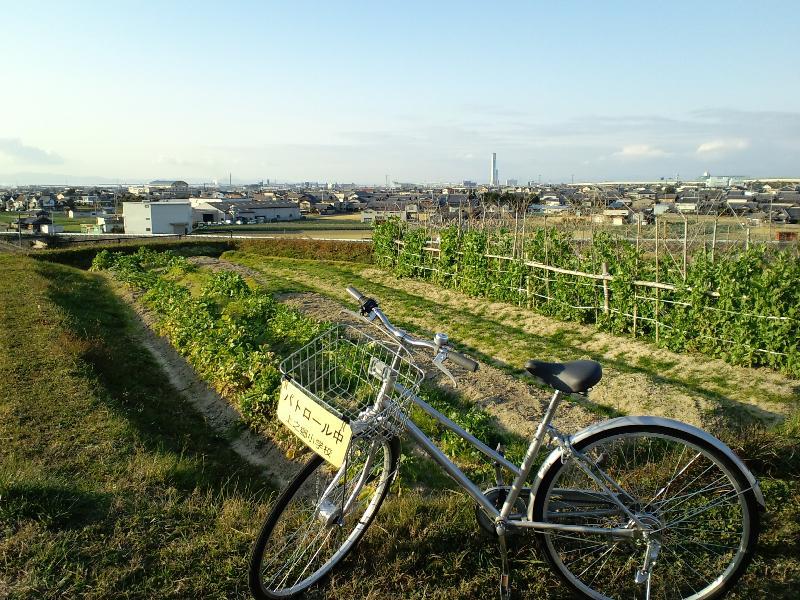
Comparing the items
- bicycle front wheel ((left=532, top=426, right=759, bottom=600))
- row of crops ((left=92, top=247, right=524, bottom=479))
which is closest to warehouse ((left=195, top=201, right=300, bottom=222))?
row of crops ((left=92, top=247, right=524, bottom=479))

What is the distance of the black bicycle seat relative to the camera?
266cm

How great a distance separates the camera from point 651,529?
2.82 meters

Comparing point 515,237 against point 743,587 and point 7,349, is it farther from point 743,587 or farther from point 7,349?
point 743,587

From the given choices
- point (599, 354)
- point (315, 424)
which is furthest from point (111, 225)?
point (315, 424)

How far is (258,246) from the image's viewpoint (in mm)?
34875

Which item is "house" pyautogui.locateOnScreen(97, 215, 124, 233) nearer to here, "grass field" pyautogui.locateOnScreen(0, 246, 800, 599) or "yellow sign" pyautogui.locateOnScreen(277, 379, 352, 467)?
"grass field" pyautogui.locateOnScreen(0, 246, 800, 599)

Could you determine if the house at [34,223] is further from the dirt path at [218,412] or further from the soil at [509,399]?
the soil at [509,399]

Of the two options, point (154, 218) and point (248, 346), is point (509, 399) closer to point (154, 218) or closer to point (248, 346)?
point (248, 346)

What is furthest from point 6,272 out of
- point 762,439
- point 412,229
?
point 762,439

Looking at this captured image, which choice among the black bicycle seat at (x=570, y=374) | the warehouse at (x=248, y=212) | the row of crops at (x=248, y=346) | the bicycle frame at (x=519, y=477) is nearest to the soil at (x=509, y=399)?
the row of crops at (x=248, y=346)

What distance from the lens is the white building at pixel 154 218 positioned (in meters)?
68.1

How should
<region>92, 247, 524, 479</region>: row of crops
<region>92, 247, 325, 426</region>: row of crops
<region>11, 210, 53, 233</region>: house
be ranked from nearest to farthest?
<region>92, 247, 524, 479</region>: row of crops
<region>92, 247, 325, 426</region>: row of crops
<region>11, 210, 53, 233</region>: house

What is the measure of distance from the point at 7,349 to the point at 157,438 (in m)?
4.54

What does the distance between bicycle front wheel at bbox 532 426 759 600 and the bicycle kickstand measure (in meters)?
0.17
